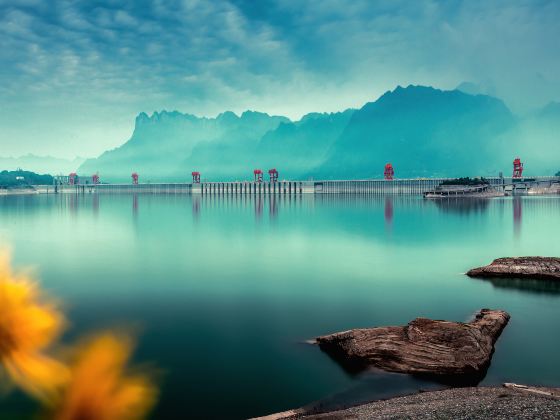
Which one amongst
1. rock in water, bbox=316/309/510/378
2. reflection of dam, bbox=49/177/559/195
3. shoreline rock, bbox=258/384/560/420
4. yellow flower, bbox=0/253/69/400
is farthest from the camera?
reflection of dam, bbox=49/177/559/195

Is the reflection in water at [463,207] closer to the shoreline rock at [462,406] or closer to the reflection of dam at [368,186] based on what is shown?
the reflection of dam at [368,186]

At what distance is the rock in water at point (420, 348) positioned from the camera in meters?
10.9

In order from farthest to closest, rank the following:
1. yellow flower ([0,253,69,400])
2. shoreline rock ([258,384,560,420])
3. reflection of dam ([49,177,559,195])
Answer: reflection of dam ([49,177,559,195])
yellow flower ([0,253,69,400])
shoreline rock ([258,384,560,420])

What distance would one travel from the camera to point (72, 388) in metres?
10.8

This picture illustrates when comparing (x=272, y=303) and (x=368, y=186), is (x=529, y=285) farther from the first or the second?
(x=368, y=186)

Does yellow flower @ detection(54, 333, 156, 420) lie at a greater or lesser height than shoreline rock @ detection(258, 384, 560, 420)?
lesser

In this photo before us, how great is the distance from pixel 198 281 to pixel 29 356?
1042cm

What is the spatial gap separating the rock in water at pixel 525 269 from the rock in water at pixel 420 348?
10.8 metres

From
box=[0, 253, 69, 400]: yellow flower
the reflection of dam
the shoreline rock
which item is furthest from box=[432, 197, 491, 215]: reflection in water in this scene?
the shoreline rock

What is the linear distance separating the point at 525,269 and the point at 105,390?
1844cm

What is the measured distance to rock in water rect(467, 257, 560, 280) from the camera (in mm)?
21734

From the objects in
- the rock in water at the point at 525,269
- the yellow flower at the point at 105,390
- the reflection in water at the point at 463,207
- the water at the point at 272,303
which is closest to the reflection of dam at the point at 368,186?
the reflection in water at the point at 463,207

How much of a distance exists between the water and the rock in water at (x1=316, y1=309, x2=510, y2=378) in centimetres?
40

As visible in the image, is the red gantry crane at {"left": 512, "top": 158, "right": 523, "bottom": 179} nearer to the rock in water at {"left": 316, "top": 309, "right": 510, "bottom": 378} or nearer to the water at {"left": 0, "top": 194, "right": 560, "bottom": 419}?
A: the water at {"left": 0, "top": 194, "right": 560, "bottom": 419}
